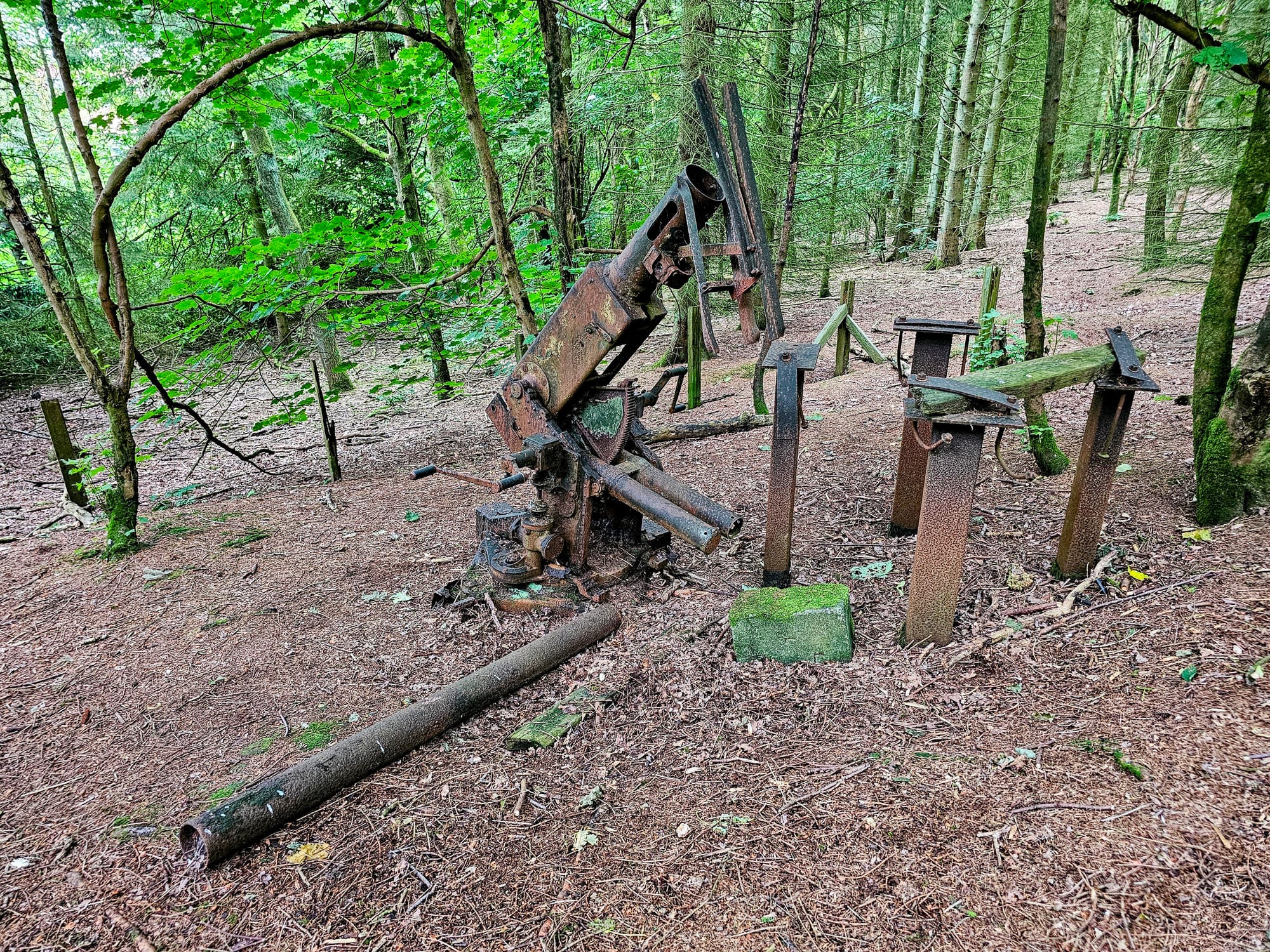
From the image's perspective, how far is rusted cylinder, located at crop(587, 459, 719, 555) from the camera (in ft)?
10.3

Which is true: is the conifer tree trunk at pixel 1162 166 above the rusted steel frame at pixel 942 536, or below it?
above

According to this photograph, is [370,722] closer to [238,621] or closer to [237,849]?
[237,849]

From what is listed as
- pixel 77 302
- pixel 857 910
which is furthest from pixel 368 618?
pixel 77 302

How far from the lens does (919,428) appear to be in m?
3.73

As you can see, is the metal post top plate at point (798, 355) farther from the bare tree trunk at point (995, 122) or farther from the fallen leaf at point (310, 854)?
the bare tree trunk at point (995, 122)

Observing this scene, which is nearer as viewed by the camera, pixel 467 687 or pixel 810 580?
pixel 467 687

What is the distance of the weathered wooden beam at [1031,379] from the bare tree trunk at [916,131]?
9.36 meters

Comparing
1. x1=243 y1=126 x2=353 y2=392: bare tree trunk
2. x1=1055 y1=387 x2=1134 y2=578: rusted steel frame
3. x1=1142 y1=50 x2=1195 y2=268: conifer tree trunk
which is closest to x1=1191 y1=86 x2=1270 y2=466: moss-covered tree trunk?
x1=1055 y1=387 x2=1134 y2=578: rusted steel frame

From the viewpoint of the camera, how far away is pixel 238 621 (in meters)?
4.04

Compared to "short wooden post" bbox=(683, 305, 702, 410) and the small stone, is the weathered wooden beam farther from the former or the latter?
"short wooden post" bbox=(683, 305, 702, 410)

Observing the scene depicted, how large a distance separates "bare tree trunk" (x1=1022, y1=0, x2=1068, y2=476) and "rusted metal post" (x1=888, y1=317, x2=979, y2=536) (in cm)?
58

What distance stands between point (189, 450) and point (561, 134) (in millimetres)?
7439

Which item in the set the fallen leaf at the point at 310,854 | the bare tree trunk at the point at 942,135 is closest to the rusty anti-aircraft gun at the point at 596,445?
the fallen leaf at the point at 310,854

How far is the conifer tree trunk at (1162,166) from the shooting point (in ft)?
21.0
